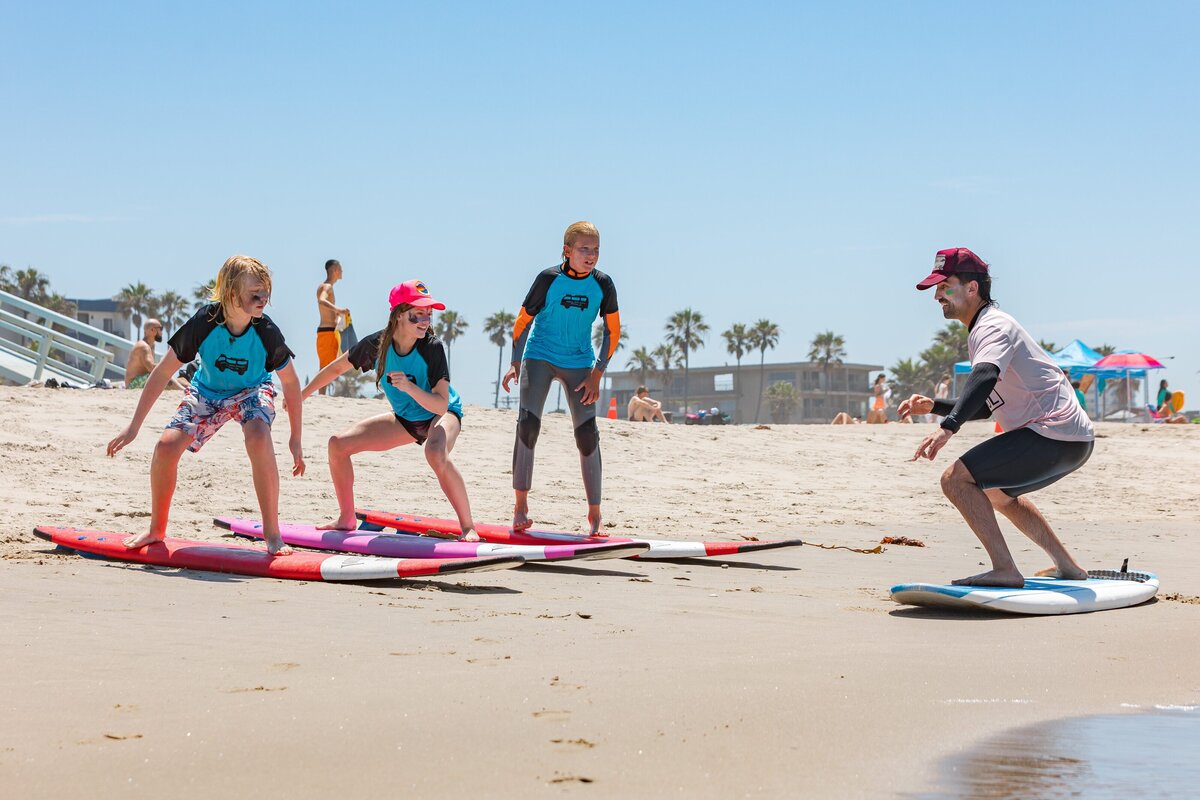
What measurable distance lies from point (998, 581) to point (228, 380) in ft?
13.2

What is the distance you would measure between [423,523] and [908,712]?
525cm

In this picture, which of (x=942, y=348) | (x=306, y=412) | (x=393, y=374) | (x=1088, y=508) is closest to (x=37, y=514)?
(x=393, y=374)

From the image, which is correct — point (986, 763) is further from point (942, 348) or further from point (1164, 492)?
point (942, 348)

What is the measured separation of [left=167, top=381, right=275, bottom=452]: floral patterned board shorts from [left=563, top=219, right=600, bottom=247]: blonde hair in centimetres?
237

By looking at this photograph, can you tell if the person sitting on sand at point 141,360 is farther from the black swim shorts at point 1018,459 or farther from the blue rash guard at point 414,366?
the black swim shorts at point 1018,459

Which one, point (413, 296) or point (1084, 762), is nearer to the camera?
point (1084, 762)

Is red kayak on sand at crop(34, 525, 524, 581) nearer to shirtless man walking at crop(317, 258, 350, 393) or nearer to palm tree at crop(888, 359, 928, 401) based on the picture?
shirtless man walking at crop(317, 258, 350, 393)

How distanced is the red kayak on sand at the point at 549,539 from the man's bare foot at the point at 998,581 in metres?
1.79

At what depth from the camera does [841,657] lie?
170 inches

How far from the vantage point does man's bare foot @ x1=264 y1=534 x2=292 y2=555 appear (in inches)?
256

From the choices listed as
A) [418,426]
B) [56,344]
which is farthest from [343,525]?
[56,344]

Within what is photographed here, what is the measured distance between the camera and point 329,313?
1366cm

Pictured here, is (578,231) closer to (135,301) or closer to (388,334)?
(388,334)

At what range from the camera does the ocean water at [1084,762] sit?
279cm
